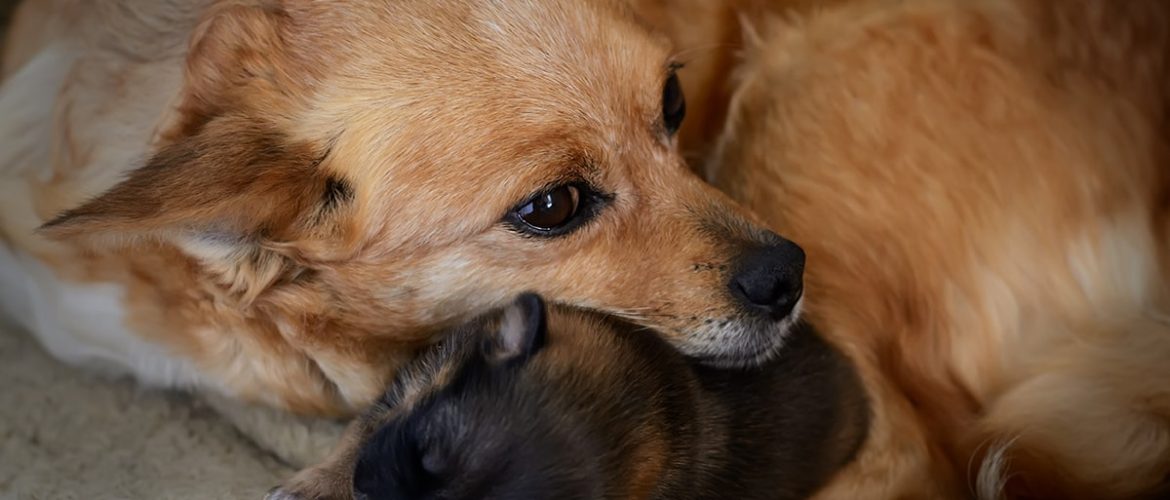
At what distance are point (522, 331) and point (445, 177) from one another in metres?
0.22

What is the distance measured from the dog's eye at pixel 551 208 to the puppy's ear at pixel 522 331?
12 centimetres

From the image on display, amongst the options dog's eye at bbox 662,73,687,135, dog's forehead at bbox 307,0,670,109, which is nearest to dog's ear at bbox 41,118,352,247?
dog's forehead at bbox 307,0,670,109

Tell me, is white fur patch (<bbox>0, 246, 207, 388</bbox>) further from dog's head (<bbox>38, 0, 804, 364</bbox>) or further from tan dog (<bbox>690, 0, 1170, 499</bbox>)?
tan dog (<bbox>690, 0, 1170, 499</bbox>)

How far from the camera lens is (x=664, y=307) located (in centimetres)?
135

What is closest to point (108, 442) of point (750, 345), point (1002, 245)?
point (750, 345)

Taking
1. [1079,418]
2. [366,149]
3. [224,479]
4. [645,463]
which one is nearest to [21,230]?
[224,479]

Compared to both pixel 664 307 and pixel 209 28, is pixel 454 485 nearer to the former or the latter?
pixel 664 307

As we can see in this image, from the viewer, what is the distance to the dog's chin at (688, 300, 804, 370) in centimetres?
137

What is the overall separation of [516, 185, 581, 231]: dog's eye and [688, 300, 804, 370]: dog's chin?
254mm

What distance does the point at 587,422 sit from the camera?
1173 mm

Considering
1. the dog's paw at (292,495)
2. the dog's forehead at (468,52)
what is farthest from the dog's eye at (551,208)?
the dog's paw at (292,495)

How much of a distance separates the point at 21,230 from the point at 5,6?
748 millimetres

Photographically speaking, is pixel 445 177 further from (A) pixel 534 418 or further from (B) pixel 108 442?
(B) pixel 108 442

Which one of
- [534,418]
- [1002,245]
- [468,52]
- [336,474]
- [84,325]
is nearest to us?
[534,418]
